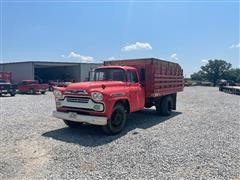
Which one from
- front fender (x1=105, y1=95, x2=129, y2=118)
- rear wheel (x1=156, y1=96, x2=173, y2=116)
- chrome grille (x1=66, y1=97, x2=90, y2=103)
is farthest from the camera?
rear wheel (x1=156, y1=96, x2=173, y2=116)

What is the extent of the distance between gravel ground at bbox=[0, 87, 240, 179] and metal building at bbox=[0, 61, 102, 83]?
66.6 feet

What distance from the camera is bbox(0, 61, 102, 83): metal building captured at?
3222 cm

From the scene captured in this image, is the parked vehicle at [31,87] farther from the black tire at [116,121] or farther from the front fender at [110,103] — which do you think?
the front fender at [110,103]

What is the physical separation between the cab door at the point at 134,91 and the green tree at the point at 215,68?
91.6m

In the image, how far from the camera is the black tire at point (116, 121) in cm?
718

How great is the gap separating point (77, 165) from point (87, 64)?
112 feet

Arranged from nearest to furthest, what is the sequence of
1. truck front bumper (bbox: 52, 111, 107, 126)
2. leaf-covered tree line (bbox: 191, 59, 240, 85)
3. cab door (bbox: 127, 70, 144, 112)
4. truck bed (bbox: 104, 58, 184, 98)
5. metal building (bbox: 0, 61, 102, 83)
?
1. truck front bumper (bbox: 52, 111, 107, 126)
2. cab door (bbox: 127, 70, 144, 112)
3. truck bed (bbox: 104, 58, 184, 98)
4. metal building (bbox: 0, 61, 102, 83)
5. leaf-covered tree line (bbox: 191, 59, 240, 85)

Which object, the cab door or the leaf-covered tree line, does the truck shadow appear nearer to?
the cab door

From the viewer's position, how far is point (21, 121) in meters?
9.44

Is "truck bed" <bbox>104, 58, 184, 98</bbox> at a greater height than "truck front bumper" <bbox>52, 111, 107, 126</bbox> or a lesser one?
greater

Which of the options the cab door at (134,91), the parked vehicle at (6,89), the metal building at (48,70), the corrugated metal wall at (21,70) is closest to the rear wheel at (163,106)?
the cab door at (134,91)

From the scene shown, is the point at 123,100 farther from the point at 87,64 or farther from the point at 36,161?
the point at 87,64

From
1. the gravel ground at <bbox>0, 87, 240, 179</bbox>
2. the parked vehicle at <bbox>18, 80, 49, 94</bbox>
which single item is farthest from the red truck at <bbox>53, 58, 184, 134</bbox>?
the parked vehicle at <bbox>18, 80, 49, 94</bbox>

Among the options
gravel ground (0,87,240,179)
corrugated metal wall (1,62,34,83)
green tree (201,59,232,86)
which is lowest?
gravel ground (0,87,240,179)
